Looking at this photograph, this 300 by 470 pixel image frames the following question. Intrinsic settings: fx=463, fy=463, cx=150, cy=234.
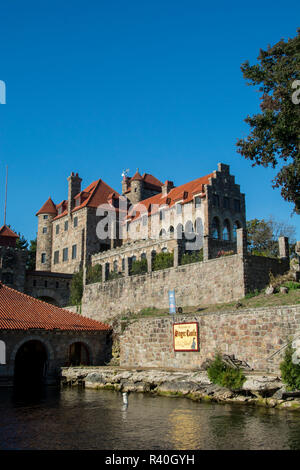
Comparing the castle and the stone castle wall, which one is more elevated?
the castle

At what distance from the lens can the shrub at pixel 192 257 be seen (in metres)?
29.2

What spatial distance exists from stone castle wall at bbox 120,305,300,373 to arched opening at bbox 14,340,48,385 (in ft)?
21.8

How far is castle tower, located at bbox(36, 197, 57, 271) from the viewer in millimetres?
59688

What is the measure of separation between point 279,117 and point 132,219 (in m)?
31.5

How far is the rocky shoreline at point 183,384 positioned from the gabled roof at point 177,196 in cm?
2255

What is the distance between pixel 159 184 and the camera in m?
60.1

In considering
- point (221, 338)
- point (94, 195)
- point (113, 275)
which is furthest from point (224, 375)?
point (94, 195)

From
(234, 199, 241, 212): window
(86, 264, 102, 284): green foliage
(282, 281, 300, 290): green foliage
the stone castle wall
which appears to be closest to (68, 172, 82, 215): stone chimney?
(86, 264, 102, 284): green foliage

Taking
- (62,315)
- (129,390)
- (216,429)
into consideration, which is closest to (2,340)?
(62,315)

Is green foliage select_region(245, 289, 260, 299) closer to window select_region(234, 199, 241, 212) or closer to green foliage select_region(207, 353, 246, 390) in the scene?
green foliage select_region(207, 353, 246, 390)

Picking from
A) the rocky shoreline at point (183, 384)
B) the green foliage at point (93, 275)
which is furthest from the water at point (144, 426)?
the green foliage at point (93, 275)

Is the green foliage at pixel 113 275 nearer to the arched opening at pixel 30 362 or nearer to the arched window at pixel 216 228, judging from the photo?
the arched opening at pixel 30 362

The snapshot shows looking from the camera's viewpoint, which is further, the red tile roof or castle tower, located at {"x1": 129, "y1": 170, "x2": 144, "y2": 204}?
castle tower, located at {"x1": 129, "y1": 170, "x2": 144, "y2": 204}
